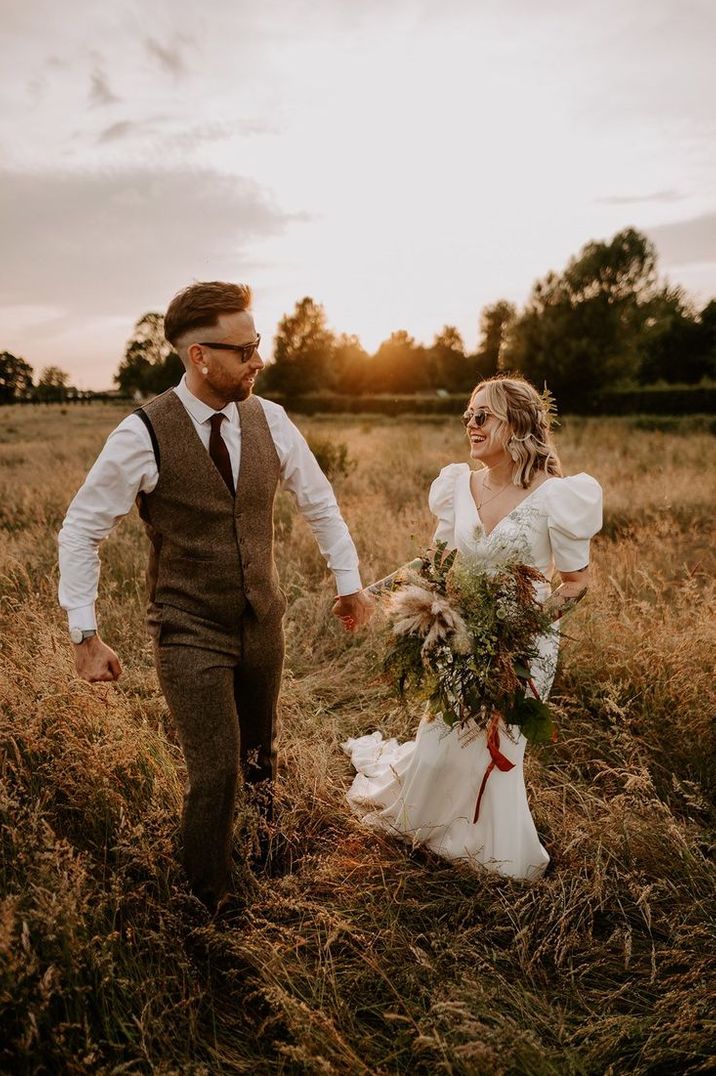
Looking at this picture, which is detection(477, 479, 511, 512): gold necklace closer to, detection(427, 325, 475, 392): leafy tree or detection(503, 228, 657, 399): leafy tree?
detection(503, 228, 657, 399): leafy tree

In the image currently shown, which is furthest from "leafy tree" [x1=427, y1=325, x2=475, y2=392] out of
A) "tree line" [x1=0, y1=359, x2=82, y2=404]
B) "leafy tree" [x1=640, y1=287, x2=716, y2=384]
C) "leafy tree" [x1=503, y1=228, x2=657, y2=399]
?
"tree line" [x1=0, y1=359, x2=82, y2=404]

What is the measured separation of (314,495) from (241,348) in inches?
28.8

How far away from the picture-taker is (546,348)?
2947 cm

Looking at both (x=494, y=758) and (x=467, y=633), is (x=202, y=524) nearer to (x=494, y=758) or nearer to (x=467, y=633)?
(x=467, y=633)

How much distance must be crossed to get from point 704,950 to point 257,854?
1767mm

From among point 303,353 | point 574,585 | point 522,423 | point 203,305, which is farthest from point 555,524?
point 303,353

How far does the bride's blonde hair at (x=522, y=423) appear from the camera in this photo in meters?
2.97

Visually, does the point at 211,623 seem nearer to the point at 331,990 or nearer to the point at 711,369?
the point at 331,990

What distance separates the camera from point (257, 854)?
9.18ft

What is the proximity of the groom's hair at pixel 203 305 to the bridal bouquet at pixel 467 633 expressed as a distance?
3.82 feet

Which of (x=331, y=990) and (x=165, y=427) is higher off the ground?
(x=165, y=427)

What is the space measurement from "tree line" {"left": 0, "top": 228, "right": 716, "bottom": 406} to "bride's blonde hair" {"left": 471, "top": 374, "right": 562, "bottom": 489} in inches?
85.8

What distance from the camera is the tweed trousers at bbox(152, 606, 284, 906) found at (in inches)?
94.3

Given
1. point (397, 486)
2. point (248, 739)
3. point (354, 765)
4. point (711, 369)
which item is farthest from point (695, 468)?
point (711, 369)
